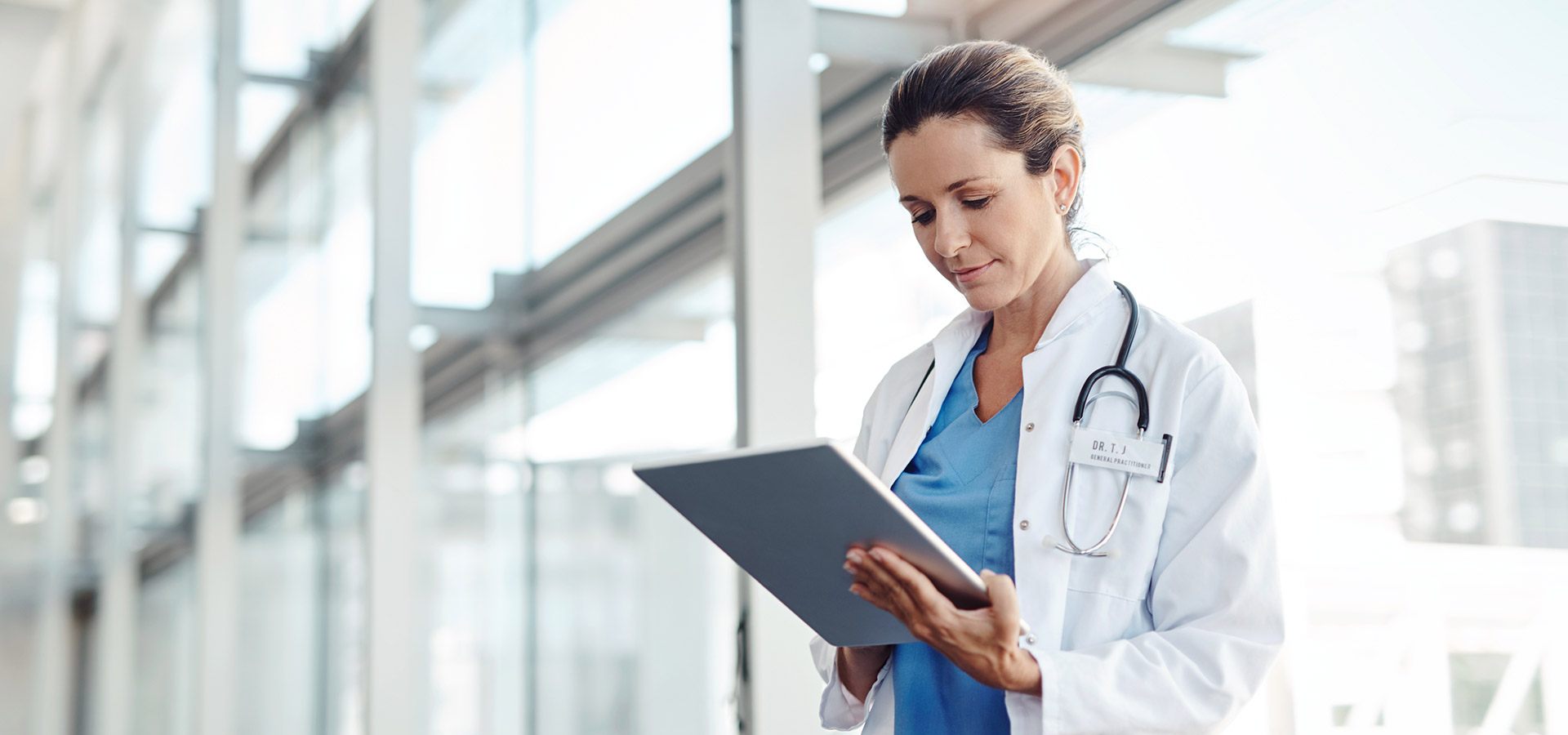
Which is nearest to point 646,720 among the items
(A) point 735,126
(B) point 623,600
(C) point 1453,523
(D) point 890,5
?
(B) point 623,600

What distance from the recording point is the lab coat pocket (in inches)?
49.4

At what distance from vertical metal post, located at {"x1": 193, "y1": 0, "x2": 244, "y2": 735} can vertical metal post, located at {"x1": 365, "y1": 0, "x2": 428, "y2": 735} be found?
1225 mm

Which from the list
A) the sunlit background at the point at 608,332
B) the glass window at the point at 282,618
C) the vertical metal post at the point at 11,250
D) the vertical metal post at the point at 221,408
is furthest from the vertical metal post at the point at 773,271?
the vertical metal post at the point at 11,250

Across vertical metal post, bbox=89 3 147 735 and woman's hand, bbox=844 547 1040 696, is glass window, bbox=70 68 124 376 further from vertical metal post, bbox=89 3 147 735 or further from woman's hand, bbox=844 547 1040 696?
woman's hand, bbox=844 547 1040 696

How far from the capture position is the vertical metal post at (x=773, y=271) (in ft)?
8.01

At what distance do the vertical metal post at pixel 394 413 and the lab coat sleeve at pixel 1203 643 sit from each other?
2.32m

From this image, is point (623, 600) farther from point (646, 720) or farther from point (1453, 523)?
point (1453, 523)

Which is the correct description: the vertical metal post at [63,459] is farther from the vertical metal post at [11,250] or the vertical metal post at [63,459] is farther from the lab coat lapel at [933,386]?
the lab coat lapel at [933,386]

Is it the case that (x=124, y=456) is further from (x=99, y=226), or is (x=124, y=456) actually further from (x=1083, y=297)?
(x=1083, y=297)

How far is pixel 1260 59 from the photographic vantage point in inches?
82.5

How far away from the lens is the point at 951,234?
4.40 ft

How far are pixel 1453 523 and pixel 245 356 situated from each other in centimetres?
367

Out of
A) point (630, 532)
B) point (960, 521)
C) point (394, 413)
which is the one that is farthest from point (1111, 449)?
point (394, 413)

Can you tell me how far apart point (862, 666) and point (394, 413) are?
2167mm
